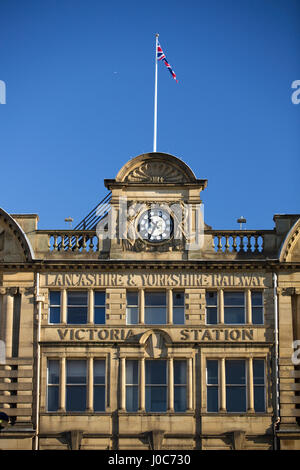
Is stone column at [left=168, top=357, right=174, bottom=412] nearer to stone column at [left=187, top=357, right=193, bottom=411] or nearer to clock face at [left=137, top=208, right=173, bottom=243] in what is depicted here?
stone column at [left=187, top=357, right=193, bottom=411]

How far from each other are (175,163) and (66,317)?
8.49 metres

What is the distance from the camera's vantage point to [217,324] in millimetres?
62844

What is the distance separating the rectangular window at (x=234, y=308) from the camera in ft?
207

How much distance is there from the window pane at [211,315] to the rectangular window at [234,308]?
0.44 metres

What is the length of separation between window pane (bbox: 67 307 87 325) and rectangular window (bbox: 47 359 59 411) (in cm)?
194

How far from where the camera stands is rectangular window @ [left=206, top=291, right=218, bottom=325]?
6309 centimetres

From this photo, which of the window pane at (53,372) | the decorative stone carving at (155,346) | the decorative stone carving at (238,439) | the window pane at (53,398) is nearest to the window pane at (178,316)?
the decorative stone carving at (155,346)

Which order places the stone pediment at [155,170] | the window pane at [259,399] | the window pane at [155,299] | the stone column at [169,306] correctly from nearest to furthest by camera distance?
the window pane at [259,399], the stone column at [169,306], the window pane at [155,299], the stone pediment at [155,170]

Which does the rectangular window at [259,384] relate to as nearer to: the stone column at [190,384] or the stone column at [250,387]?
the stone column at [250,387]

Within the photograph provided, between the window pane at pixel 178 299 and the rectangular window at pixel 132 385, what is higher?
the window pane at pixel 178 299

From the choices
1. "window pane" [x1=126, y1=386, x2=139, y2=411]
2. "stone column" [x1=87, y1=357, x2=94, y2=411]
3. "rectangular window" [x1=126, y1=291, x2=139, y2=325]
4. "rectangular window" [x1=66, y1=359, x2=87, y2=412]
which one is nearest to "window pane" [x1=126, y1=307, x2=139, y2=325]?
"rectangular window" [x1=126, y1=291, x2=139, y2=325]

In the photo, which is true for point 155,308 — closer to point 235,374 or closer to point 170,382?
point 170,382

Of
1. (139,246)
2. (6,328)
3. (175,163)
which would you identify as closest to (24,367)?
(6,328)
